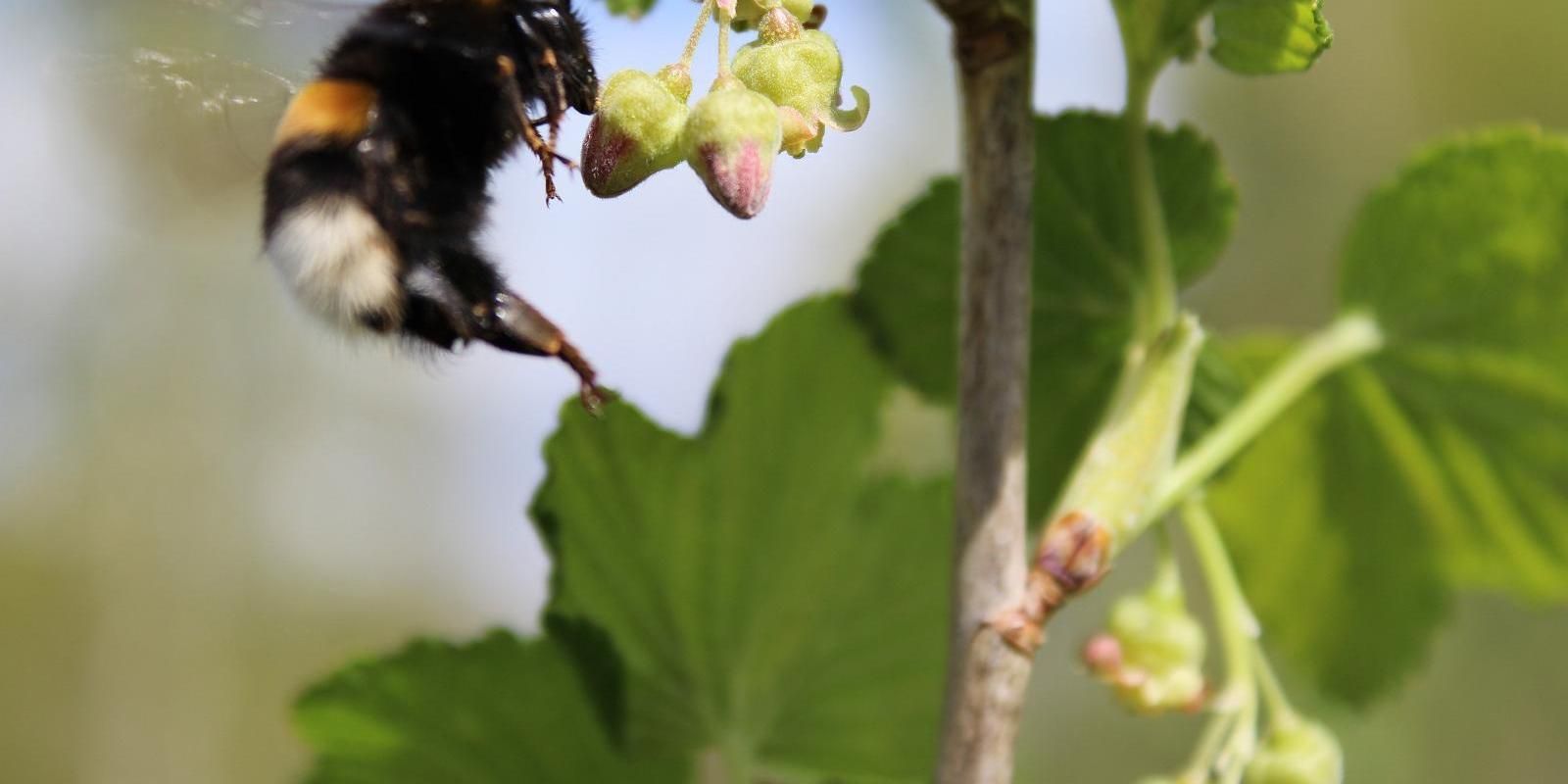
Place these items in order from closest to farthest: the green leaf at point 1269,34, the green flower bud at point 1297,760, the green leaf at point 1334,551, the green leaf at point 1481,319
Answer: the green leaf at point 1269,34 < the green flower bud at point 1297,760 < the green leaf at point 1481,319 < the green leaf at point 1334,551

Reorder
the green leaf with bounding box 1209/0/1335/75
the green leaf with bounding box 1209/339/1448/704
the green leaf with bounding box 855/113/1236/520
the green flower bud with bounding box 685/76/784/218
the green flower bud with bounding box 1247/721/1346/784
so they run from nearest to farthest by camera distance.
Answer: the green flower bud with bounding box 685/76/784/218 → the green leaf with bounding box 1209/0/1335/75 → the green flower bud with bounding box 1247/721/1346/784 → the green leaf with bounding box 855/113/1236/520 → the green leaf with bounding box 1209/339/1448/704

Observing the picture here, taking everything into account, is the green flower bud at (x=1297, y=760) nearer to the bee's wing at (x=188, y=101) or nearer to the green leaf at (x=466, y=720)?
the green leaf at (x=466, y=720)

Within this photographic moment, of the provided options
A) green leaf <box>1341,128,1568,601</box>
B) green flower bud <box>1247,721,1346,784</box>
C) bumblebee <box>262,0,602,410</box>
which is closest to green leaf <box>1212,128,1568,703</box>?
green leaf <box>1341,128,1568,601</box>

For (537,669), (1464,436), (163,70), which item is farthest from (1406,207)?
(163,70)

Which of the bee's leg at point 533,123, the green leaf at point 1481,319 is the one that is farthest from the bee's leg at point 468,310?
the green leaf at point 1481,319

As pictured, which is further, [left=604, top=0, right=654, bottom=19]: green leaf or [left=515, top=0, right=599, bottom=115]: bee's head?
[left=604, top=0, right=654, bottom=19]: green leaf

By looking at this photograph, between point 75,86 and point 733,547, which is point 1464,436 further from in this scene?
point 75,86

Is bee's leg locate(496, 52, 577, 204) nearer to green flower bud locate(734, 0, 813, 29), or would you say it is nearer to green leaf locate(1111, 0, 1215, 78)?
green flower bud locate(734, 0, 813, 29)
